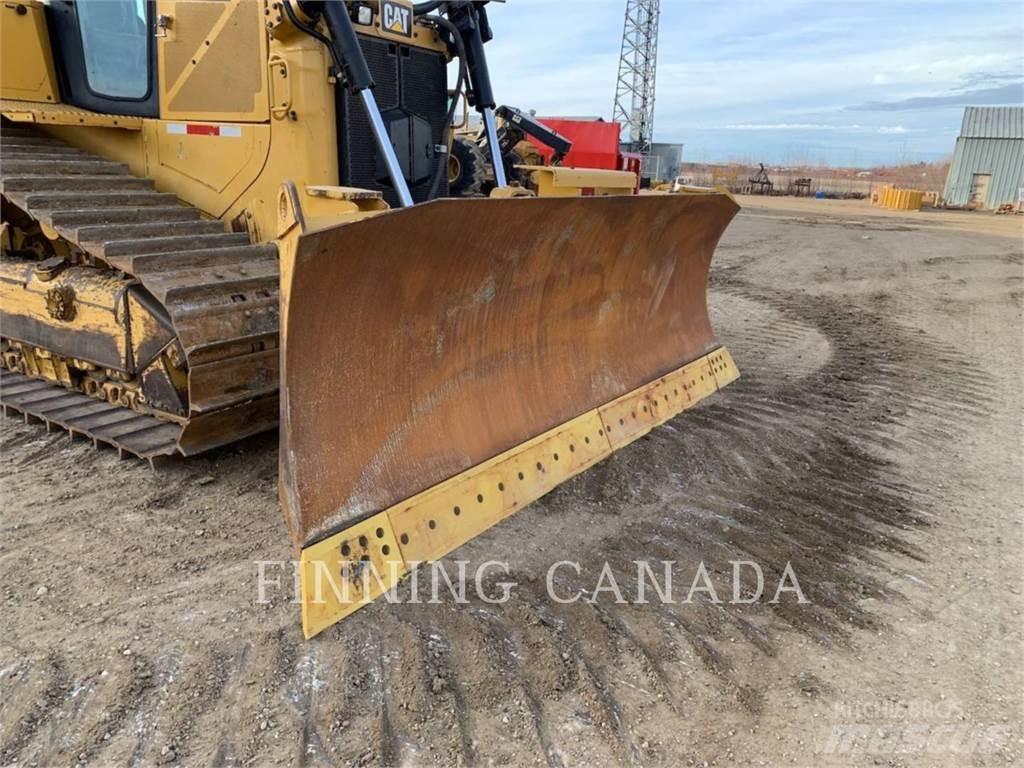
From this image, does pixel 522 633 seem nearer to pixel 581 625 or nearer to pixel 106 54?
pixel 581 625

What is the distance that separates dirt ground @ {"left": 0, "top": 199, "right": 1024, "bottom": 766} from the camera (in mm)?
2098

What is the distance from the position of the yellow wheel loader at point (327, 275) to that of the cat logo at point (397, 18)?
0.05 feet

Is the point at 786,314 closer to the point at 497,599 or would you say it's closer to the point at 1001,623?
the point at 1001,623

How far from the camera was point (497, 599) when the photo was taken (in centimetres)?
271

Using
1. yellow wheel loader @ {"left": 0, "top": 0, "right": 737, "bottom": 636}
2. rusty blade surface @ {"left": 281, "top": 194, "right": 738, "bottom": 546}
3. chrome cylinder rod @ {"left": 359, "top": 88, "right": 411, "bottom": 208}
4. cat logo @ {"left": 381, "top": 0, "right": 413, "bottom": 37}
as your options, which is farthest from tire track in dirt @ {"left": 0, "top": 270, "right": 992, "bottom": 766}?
cat logo @ {"left": 381, "top": 0, "right": 413, "bottom": 37}

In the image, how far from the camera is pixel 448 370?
10.2 feet

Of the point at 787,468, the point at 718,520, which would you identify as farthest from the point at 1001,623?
the point at 787,468

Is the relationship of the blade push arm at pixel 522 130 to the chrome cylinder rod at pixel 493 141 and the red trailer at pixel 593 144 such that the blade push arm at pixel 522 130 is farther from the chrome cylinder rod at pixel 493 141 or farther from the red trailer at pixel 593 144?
the red trailer at pixel 593 144

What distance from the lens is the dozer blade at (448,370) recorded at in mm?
2486

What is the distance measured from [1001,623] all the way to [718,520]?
43.5 inches
